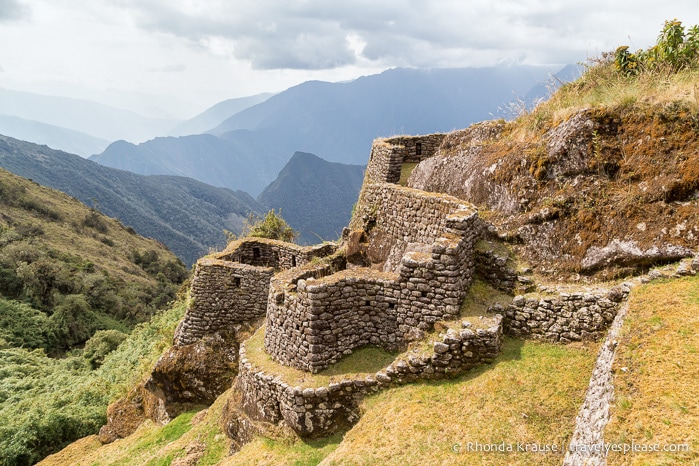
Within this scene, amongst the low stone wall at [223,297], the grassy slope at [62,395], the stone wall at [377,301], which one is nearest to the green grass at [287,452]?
the stone wall at [377,301]

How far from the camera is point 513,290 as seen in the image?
1116 cm

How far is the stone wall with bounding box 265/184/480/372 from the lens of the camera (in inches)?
424

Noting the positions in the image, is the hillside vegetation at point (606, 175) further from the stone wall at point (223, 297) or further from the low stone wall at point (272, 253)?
the stone wall at point (223, 297)

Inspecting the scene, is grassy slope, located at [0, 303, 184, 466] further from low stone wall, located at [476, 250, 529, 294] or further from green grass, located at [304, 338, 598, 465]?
low stone wall, located at [476, 250, 529, 294]

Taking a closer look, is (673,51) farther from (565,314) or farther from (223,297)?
(223,297)

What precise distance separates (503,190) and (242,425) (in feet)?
34.4

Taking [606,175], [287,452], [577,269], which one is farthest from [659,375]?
[287,452]

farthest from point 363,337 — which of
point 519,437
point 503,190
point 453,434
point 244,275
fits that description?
point 244,275

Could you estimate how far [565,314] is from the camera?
9.77 metres

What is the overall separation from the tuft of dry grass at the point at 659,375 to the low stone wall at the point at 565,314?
769 mm

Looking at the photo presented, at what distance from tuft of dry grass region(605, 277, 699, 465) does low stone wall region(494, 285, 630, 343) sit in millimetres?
769

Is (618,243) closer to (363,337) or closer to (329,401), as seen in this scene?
(363,337)

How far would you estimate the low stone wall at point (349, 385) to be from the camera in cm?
1007

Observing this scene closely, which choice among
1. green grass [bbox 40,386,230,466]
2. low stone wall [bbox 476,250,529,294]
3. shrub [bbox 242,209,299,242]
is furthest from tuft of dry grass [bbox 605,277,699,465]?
shrub [bbox 242,209,299,242]
